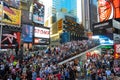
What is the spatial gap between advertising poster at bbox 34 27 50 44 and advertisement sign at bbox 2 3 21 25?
1144 centimetres

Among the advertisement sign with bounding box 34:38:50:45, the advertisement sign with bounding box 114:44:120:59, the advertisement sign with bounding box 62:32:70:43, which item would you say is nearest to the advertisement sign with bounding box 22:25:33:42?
the advertisement sign with bounding box 34:38:50:45

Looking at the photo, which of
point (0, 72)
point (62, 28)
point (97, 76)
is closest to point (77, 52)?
point (97, 76)

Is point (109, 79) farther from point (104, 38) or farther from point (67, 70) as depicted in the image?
point (104, 38)

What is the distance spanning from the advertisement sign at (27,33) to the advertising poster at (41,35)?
4.48 feet

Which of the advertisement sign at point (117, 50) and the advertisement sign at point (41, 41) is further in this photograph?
the advertisement sign at point (41, 41)

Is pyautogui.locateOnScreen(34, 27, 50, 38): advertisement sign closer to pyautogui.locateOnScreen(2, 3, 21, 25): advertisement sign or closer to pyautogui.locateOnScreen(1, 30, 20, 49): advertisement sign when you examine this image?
pyautogui.locateOnScreen(2, 3, 21, 25): advertisement sign

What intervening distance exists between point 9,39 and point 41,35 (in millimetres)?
15897

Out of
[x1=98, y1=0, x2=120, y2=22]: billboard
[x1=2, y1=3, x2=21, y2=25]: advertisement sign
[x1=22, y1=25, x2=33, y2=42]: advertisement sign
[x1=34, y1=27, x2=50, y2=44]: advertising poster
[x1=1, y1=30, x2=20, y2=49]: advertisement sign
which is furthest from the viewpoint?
[x1=34, y1=27, x2=50, y2=44]: advertising poster

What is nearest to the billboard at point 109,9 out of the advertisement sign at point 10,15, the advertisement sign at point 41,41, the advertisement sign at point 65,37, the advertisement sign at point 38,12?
the advertisement sign at point 10,15

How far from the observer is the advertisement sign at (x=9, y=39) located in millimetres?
34412

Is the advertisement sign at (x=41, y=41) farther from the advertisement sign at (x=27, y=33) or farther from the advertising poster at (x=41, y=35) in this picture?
the advertisement sign at (x=27, y=33)

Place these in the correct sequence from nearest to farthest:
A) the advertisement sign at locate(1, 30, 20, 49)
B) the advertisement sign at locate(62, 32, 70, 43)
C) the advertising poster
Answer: the advertisement sign at locate(1, 30, 20, 49)
the advertising poster
the advertisement sign at locate(62, 32, 70, 43)

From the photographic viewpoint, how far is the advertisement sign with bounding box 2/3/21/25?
115 feet

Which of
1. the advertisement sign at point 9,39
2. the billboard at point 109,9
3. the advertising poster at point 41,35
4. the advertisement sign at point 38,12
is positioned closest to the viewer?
the advertisement sign at point 9,39
